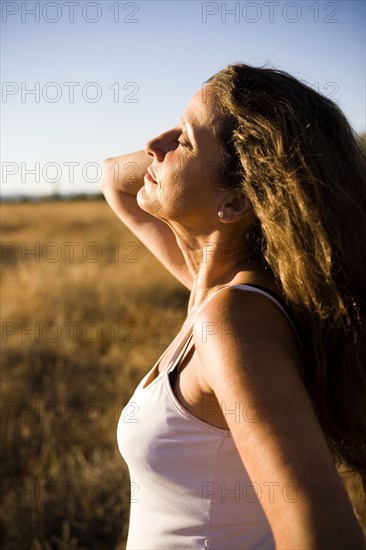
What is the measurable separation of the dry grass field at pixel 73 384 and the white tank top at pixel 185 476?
158 centimetres

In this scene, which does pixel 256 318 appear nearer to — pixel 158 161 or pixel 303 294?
pixel 303 294

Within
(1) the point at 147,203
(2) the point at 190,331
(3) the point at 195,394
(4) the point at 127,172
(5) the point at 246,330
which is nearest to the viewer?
(5) the point at 246,330

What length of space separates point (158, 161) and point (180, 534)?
0.91m

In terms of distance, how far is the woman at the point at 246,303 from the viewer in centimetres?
131

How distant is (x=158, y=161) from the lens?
170cm

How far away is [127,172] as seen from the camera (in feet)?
7.55

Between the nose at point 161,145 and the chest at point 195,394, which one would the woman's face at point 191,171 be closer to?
the nose at point 161,145

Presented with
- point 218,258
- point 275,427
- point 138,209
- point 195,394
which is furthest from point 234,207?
point 138,209

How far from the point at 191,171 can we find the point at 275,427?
0.70 meters

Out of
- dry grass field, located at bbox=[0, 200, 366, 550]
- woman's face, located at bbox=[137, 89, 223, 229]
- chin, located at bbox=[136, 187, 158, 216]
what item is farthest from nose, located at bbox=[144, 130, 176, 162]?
dry grass field, located at bbox=[0, 200, 366, 550]

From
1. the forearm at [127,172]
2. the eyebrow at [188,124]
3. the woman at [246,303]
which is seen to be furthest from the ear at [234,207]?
the forearm at [127,172]

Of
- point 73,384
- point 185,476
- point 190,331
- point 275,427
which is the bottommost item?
point 73,384

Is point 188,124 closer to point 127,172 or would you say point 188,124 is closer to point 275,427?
point 127,172

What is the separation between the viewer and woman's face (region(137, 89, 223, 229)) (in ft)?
5.27
